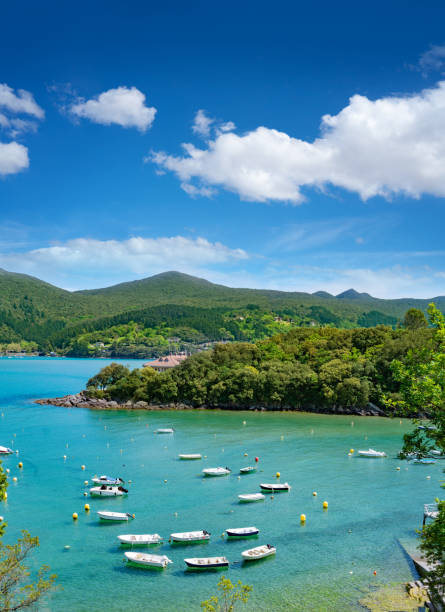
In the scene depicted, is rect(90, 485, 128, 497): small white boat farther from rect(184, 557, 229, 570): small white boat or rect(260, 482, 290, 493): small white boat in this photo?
rect(184, 557, 229, 570): small white boat

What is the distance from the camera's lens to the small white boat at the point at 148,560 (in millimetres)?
26031

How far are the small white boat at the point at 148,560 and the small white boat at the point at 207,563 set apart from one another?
4.45ft

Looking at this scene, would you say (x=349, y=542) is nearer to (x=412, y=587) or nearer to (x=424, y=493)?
(x=412, y=587)

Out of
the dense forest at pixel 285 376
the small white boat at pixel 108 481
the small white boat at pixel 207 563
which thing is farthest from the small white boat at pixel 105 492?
the dense forest at pixel 285 376

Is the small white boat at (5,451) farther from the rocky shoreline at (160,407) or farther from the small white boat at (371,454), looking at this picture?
the small white boat at (371,454)

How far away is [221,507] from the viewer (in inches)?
1405

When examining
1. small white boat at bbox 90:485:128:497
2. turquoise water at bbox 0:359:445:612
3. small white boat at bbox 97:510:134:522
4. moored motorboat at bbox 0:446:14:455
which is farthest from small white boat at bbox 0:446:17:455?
small white boat at bbox 97:510:134:522

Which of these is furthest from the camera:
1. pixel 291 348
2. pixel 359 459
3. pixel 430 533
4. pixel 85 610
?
pixel 291 348

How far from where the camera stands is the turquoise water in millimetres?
24500

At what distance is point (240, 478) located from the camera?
43219mm

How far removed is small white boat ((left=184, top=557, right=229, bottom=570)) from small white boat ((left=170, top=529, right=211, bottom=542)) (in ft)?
8.86

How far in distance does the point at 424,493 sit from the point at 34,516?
31344 millimetres

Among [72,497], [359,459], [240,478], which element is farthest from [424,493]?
[72,497]

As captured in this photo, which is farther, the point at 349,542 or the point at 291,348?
the point at 291,348
